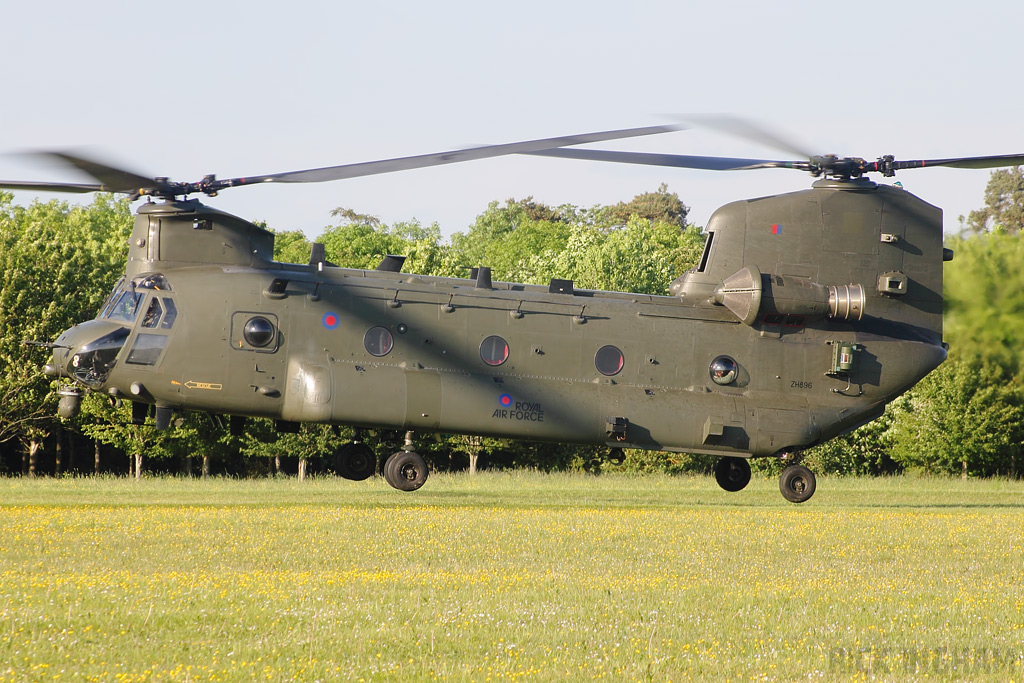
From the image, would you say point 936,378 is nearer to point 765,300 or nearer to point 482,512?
point 482,512

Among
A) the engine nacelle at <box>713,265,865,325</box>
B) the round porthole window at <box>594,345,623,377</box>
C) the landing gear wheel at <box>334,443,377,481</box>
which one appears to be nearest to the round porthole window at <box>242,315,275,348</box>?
the landing gear wheel at <box>334,443,377,481</box>

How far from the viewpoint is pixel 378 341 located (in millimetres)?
20219

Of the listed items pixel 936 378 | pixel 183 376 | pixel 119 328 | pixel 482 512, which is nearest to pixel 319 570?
pixel 183 376

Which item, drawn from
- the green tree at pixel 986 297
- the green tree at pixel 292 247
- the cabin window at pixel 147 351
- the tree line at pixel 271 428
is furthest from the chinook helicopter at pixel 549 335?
the green tree at pixel 292 247

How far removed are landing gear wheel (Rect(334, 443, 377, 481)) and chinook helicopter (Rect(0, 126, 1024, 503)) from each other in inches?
2.2

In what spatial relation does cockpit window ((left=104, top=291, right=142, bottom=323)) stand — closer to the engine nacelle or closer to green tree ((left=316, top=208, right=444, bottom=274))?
the engine nacelle

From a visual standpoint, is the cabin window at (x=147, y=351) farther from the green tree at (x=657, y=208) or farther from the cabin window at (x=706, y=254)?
the green tree at (x=657, y=208)

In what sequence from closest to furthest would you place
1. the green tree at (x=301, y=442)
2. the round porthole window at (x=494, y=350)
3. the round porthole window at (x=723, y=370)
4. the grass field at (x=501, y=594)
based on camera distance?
1. the grass field at (x=501, y=594)
2. the round porthole window at (x=494, y=350)
3. the round porthole window at (x=723, y=370)
4. the green tree at (x=301, y=442)

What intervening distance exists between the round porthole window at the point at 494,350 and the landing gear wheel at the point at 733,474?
5199 millimetres

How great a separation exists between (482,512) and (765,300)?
1142 cm

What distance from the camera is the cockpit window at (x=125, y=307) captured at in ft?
65.3

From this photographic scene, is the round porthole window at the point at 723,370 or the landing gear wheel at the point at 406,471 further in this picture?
the round porthole window at the point at 723,370

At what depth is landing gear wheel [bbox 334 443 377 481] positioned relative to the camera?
2155 cm

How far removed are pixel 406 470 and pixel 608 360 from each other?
410 centimetres
